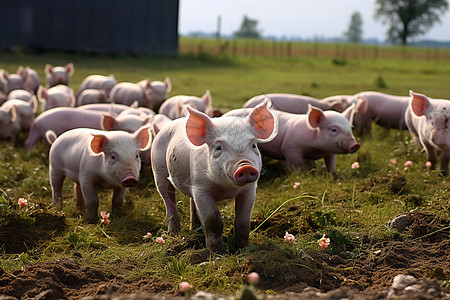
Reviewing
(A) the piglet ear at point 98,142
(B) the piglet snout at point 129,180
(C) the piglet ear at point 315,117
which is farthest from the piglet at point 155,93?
(B) the piglet snout at point 129,180

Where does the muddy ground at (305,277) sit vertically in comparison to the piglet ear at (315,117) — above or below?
below

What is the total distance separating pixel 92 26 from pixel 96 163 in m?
20.2

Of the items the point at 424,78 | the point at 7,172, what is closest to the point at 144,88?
the point at 7,172

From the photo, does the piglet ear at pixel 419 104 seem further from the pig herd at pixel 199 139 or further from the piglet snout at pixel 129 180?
the piglet snout at pixel 129 180

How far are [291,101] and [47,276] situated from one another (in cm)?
528

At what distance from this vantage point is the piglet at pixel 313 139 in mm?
6286

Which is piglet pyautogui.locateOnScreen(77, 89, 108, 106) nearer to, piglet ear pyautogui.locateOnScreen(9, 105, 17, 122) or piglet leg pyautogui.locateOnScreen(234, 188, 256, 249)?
piglet ear pyautogui.locateOnScreen(9, 105, 17, 122)

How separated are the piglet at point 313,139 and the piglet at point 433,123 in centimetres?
75

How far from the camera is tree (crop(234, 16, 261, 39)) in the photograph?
4673 inches

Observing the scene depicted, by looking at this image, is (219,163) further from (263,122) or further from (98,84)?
(98,84)

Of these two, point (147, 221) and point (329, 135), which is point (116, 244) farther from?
point (329, 135)

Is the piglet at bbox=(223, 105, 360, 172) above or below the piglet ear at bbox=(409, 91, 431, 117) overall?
below

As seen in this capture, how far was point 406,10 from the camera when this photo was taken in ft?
200

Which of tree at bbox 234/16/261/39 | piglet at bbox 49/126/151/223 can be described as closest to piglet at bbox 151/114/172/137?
piglet at bbox 49/126/151/223
